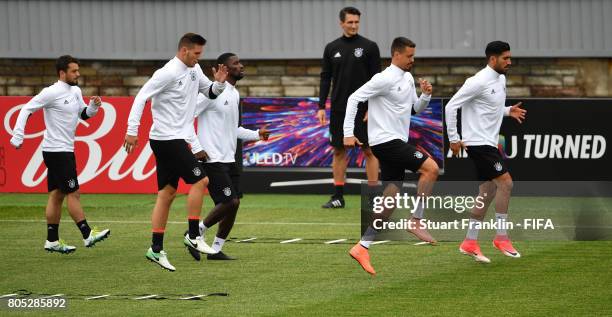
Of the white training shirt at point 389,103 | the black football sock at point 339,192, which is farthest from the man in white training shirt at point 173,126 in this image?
the black football sock at point 339,192

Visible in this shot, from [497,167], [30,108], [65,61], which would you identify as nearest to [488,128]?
[497,167]

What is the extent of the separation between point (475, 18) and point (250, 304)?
13289mm

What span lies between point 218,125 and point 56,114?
1958 mm

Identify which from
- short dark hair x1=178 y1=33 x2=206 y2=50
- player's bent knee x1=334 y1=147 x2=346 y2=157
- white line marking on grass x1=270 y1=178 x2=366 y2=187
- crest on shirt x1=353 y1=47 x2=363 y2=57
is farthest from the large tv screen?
short dark hair x1=178 y1=33 x2=206 y2=50

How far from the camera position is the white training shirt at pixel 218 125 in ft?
41.4

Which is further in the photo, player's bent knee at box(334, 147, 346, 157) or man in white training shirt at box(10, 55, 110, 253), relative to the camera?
player's bent knee at box(334, 147, 346, 157)

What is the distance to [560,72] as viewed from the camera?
72.9 feet

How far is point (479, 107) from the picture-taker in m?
12.5

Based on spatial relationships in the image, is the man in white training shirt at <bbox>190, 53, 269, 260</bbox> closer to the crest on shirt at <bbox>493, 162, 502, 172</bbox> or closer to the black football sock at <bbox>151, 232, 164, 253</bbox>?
the black football sock at <bbox>151, 232, 164, 253</bbox>

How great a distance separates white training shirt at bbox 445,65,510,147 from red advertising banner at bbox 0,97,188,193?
23.8 feet

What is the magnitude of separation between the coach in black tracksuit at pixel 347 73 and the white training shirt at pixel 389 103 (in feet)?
14.0

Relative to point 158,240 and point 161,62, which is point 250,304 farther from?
point 161,62

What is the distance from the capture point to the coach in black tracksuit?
16859mm

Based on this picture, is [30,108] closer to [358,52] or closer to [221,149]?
Answer: [221,149]
